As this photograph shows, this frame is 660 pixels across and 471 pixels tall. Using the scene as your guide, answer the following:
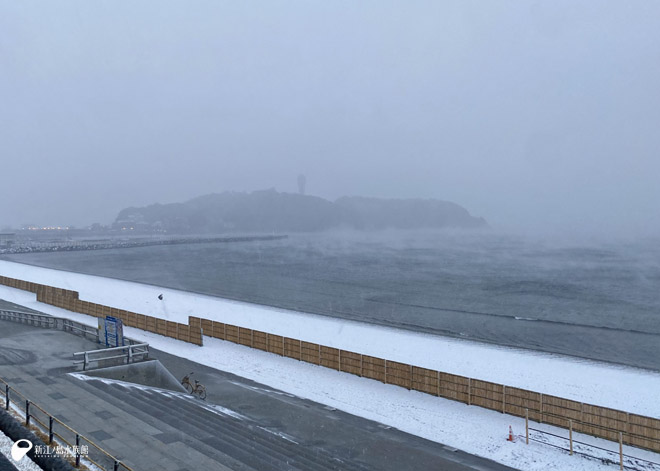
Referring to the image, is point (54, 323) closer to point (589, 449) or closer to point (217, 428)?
point (217, 428)

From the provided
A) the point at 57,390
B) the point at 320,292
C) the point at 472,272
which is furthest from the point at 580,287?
the point at 57,390

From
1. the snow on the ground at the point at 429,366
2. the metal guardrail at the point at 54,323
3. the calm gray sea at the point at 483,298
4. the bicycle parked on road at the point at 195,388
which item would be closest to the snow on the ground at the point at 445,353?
the snow on the ground at the point at 429,366

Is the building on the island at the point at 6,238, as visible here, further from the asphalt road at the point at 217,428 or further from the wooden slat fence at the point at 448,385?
the asphalt road at the point at 217,428

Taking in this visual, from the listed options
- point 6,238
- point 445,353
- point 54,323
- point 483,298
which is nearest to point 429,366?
point 445,353

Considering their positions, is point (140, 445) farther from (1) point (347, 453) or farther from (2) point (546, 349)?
(2) point (546, 349)

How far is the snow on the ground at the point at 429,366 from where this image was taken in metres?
16.6

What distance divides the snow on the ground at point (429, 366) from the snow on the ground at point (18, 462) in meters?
11.7

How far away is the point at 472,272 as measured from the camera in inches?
3853

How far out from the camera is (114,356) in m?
20.0

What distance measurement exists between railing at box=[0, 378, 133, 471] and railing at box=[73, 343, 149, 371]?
4942 millimetres

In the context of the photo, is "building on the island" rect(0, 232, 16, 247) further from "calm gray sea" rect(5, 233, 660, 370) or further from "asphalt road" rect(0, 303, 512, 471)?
"asphalt road" rect(0, 303, 512, 471)

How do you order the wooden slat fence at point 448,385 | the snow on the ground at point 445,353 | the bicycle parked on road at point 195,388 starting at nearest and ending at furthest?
the wooden slat fence at point 448,385, the bicycle parked on road at point 195,388, the snow on the ground at point 445,353

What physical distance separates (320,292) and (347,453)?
50473mm

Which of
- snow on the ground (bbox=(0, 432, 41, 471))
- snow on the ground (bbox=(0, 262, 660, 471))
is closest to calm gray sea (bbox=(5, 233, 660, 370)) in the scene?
snow on the ground (bbox=(0, 262, 660, 471))
